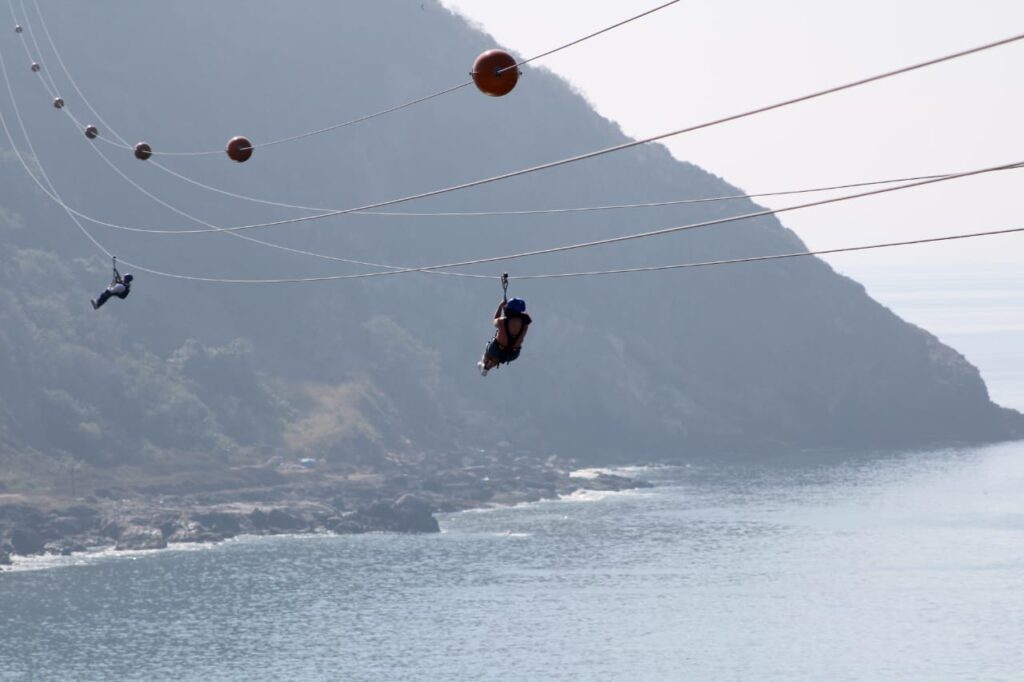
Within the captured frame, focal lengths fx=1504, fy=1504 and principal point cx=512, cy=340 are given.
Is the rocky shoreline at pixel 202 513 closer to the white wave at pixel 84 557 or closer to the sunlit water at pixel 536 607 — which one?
the white wave at pixel 84 557

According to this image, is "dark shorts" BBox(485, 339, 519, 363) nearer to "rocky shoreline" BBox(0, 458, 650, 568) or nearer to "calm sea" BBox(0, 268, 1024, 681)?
"calm sea" BBox(0, 268, 1024, 681)

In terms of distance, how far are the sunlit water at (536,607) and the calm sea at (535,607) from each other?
12.0 inches

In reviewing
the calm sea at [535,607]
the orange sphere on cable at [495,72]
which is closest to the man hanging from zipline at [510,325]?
the orange sphere on cable at [495,72]

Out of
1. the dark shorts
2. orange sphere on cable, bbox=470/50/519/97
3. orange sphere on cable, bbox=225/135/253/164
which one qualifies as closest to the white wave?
orange sphere on cable, bbox=225/135/253/164

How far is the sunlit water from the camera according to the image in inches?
5098

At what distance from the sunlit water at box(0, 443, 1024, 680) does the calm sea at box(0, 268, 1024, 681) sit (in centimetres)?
30

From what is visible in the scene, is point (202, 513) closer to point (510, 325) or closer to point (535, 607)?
point (535, 607)

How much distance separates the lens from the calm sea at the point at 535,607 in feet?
424

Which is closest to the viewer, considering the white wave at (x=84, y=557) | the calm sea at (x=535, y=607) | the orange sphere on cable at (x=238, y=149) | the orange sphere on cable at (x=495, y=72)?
Answer: the orange sphere on cable at (x=495, y=72)

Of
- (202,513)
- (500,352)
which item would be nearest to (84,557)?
(202,513)

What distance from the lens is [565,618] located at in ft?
478

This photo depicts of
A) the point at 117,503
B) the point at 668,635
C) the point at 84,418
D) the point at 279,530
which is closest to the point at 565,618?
the point at 668,635

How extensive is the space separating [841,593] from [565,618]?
3277 cm

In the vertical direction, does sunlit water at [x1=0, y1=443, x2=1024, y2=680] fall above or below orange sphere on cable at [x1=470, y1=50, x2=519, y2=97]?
below
